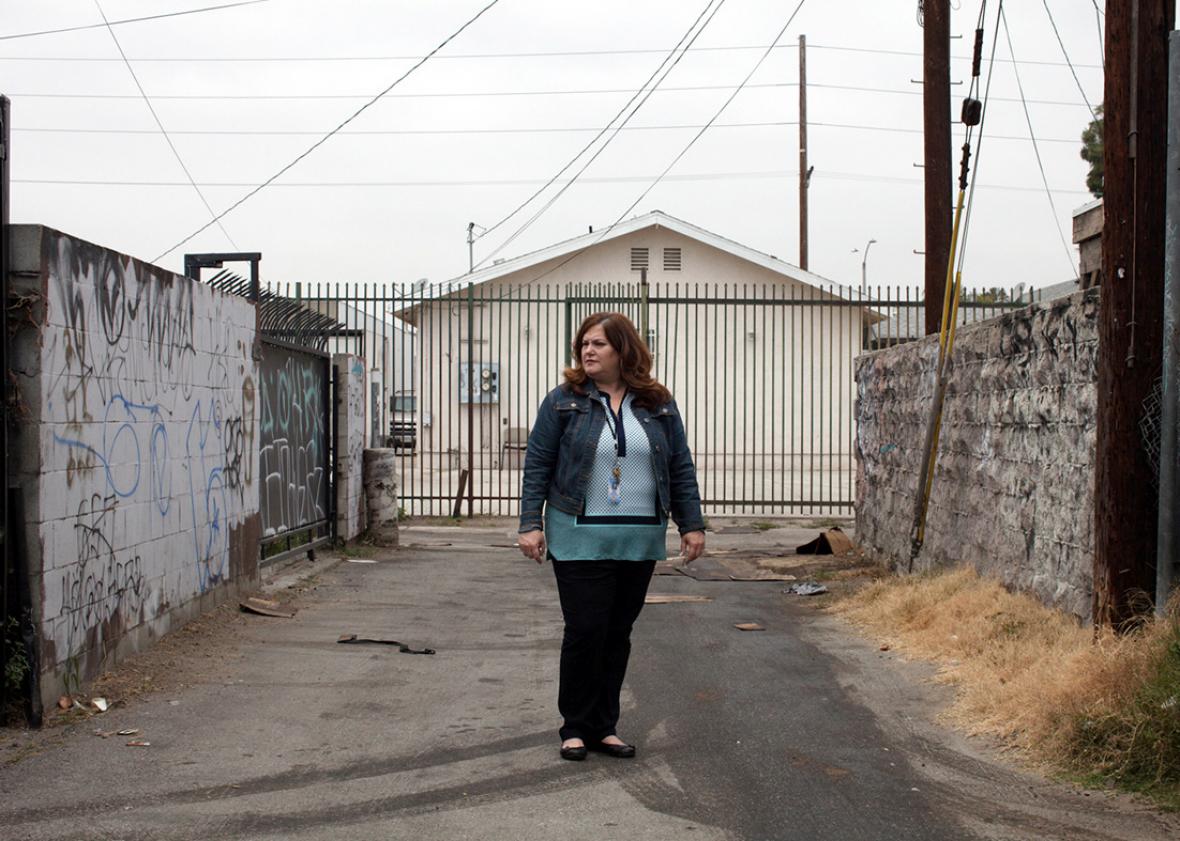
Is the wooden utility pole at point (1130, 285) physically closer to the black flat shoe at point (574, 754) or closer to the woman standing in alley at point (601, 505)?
the woman standing in alley at point (601, 505)

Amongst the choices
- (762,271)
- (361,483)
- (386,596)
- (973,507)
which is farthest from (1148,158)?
(762,271)

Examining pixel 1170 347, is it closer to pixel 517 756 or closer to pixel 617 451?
pixel 617 451

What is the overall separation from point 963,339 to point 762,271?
63.8 ft

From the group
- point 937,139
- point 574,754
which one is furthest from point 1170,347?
point 937,139

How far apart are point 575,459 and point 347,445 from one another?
7.85m

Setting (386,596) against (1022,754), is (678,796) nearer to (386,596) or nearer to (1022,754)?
A: (1022,754)

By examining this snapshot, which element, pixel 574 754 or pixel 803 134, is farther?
pixel 803 134

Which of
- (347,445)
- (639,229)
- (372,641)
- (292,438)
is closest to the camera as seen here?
(372,641)

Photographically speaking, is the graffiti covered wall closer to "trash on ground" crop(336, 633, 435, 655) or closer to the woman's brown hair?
"trash on ground" crop(336, 633, 435, 655)

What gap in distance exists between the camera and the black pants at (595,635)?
17.4ft

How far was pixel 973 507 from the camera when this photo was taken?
29.9 ft

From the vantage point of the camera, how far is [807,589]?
35.0 feet

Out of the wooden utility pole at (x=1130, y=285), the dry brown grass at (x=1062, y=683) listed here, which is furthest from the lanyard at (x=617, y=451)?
the wooden utility pole at (x=1130, y=285)

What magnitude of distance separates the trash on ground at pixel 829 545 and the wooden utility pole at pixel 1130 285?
6867 millimetres
